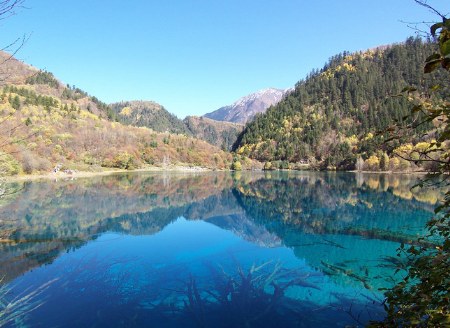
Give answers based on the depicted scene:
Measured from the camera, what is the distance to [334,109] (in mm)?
145375

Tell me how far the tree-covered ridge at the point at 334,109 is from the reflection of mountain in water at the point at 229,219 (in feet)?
264

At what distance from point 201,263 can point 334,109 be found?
143495 mm

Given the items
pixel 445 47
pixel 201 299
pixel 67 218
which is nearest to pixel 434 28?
pixel 445 47

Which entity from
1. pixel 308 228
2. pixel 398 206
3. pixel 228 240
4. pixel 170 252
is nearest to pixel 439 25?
pixel 170 252

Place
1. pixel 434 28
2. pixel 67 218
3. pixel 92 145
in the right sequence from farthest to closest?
pixel 92 145, pixel 67 218, pixel 434 28

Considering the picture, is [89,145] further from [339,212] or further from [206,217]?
[339,212]

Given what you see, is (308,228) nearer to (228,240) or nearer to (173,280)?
(228,240)

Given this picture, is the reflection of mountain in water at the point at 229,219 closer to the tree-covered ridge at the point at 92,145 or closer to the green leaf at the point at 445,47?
the green leaf at the point at 445,47

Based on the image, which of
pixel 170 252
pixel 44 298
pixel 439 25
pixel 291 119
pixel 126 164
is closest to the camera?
pixel 439 25

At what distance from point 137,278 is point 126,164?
3192 inches

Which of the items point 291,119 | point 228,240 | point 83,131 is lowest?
point 228,240

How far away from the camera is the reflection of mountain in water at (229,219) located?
52.3ft

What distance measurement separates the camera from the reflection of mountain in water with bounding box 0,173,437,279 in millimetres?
15930

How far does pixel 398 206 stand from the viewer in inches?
1137
